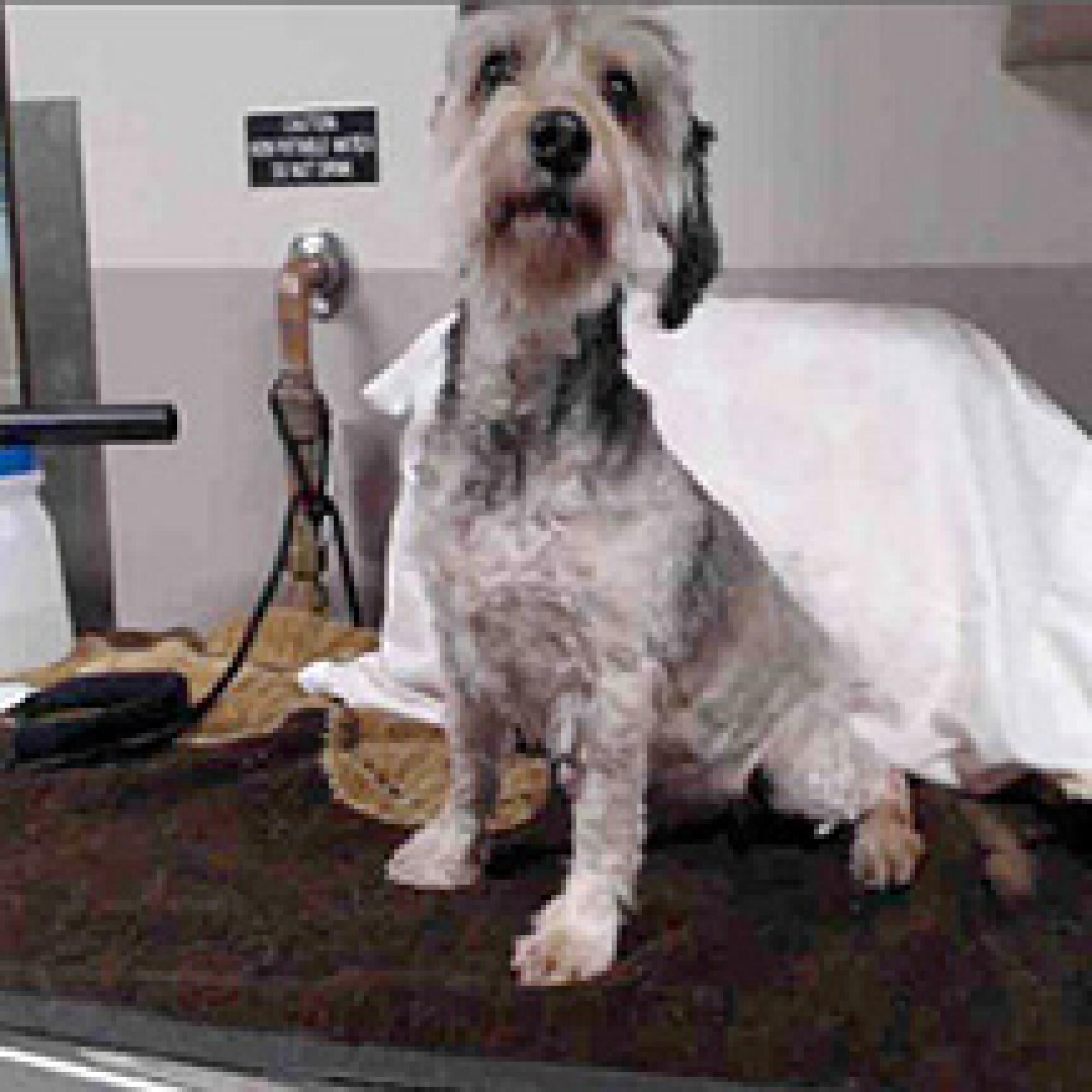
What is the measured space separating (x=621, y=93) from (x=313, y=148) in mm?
714

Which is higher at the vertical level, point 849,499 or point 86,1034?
point 849,499

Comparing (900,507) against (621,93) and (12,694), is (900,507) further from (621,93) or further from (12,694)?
(12,694)

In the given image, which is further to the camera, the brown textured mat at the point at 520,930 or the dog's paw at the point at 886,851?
the dog's paw at the point at 886,851

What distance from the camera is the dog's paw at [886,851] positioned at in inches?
37.9

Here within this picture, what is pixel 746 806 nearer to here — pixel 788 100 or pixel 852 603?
pixel 852 603

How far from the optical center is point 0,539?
1362mm

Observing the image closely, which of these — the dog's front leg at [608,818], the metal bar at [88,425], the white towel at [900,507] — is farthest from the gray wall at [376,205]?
the dog's front leg at [608,818]

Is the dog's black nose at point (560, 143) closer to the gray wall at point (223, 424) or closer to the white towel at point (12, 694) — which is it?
the gray wall at point (223, 424)

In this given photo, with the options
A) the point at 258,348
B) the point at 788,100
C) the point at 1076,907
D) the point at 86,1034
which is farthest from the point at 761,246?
the point at 86,1034

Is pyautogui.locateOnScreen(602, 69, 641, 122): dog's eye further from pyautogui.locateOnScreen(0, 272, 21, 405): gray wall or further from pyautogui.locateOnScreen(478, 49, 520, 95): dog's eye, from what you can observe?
pyautogui.locateOnScreen(0, 272, 21, 405): gray wall

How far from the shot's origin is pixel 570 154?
2.59ft

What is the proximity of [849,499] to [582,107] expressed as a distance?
514 millimetres

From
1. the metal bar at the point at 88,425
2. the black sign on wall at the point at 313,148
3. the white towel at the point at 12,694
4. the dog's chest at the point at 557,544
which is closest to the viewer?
the dog's chest at the point at 557,544

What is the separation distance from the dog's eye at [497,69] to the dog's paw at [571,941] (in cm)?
48
